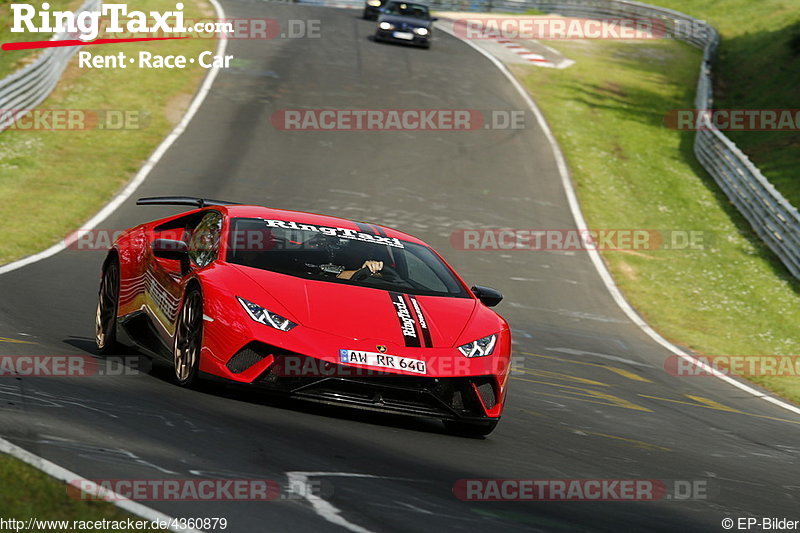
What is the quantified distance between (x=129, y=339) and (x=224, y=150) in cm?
1494

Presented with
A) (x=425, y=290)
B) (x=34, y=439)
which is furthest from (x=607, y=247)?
(x=34, y=439)

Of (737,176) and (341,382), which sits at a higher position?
(341,382)

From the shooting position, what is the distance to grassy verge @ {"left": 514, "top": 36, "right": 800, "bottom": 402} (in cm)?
1731

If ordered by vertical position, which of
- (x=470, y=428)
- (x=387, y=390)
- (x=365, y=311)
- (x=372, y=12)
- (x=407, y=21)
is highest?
(x=372, y=12)

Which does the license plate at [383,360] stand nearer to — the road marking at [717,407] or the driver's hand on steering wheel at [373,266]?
the driver's hand on steering wheel at [373,266]

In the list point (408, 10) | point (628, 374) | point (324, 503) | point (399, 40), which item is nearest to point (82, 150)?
point (628, 374)

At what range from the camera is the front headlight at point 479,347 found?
7711 mm

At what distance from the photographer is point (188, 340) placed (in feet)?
25.8

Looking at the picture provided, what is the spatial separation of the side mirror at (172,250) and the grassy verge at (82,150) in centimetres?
705

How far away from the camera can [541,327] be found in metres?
14.7

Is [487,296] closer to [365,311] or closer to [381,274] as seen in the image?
[381,274]

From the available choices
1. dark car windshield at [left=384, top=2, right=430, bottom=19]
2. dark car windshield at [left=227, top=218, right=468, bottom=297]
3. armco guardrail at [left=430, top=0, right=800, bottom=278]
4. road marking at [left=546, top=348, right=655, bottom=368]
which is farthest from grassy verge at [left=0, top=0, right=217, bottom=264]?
armco guardrail at [left=430, top=0, right=800, bottom=278]

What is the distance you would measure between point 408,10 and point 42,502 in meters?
38.4

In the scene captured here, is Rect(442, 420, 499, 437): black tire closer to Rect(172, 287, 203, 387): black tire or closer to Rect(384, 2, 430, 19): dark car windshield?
Rect(172, 287, 203, 387): black tire
